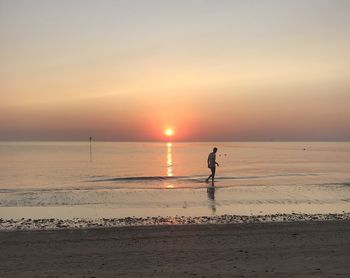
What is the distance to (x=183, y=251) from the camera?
9438 millimetres

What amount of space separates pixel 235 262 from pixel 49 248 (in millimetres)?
4464

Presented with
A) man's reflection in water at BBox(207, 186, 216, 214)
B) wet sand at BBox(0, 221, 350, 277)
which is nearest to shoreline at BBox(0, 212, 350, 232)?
wet sand at BBox(0, 221, 350, 277)

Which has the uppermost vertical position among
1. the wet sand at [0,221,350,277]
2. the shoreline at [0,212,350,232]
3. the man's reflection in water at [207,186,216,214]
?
the wet sand at [0,221,350,277]

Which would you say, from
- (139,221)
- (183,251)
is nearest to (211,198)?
(139,221)

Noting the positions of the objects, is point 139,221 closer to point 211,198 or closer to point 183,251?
point 183,251

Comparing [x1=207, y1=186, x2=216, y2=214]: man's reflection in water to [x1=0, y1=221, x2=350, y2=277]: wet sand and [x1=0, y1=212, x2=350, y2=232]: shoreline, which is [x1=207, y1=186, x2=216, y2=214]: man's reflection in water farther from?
[x1=0, y1=221, x2=350, y2=277]: wet sand

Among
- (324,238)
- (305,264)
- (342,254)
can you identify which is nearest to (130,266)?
(305,264)

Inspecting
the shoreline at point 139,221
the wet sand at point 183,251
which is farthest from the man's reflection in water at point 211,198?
the wet sand at point 183,251

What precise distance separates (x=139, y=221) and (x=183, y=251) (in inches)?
197

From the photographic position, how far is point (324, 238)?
10.8 metres

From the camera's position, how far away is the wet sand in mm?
7852

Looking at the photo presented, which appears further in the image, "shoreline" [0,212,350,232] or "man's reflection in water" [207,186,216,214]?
"man's reflection in water" [207,186,216,214]

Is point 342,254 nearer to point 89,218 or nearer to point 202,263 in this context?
point 202,263

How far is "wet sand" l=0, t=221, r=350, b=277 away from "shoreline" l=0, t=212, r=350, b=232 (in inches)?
35.0
